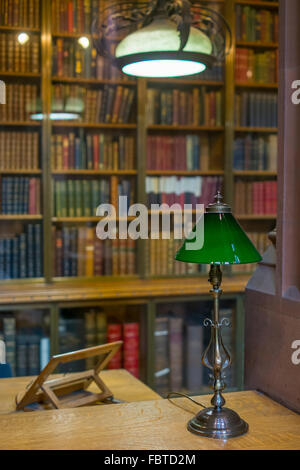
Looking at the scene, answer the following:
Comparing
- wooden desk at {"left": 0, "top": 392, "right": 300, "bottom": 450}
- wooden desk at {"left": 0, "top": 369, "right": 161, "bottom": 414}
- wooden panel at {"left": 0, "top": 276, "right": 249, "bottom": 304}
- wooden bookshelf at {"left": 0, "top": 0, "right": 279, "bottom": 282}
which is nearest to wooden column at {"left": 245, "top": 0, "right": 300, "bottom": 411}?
wooden desk at {"left": 0, "top": 392, "right": 300, "bottom": 450}

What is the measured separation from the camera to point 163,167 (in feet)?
14.1

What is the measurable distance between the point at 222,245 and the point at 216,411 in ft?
1.50

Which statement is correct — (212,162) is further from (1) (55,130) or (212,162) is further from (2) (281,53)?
(2) (281,53)

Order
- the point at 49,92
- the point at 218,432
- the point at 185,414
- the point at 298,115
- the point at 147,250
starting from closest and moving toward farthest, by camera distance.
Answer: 1. the point at 218,432
2. the point at 185,414
3. the point at 298,115
4. the point at 49,92
5. the point at 147,250

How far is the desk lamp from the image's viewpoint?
1.61 meters

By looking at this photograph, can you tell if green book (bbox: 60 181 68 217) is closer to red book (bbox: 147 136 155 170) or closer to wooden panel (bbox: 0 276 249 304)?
wooden panel (bbox: 0 276 249 304)

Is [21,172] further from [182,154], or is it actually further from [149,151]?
[182,154]

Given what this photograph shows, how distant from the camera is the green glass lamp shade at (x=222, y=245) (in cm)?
162

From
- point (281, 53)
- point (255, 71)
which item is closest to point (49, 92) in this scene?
point (255, 71)

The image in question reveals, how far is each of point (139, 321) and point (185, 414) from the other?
7.75 feet

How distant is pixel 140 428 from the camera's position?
1.65 metres

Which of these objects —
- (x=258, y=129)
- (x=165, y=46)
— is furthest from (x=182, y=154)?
(x=165, y=46)

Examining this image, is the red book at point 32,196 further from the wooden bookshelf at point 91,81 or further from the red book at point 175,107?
the red book at point 175,107

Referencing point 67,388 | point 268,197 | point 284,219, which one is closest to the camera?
point 284,219
